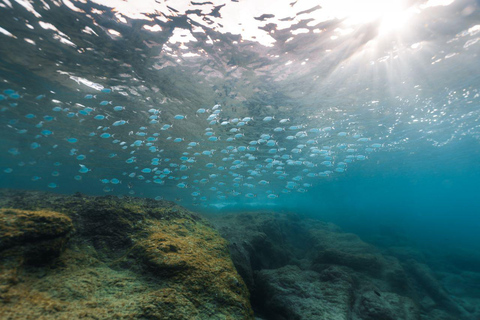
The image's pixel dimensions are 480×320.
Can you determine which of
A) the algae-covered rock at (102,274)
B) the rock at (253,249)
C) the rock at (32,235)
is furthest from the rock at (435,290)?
the rock at (32,235)

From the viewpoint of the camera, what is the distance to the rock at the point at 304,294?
191 inches

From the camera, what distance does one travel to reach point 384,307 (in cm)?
588

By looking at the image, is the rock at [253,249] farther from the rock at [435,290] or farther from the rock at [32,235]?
the rock at [435,290]

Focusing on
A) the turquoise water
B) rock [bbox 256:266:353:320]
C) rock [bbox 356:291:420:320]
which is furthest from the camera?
the turquoise water

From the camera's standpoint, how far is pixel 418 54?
1219 centimetres

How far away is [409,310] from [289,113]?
14.7m

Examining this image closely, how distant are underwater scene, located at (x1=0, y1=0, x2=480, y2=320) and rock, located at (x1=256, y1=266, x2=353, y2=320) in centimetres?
5

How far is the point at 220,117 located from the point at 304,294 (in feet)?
49.2

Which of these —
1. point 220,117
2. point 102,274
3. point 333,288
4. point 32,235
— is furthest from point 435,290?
point 220,117

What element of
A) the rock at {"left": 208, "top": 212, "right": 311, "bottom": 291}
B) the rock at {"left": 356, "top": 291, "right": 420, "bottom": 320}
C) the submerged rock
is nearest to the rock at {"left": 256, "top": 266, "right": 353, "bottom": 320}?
the submerged rock

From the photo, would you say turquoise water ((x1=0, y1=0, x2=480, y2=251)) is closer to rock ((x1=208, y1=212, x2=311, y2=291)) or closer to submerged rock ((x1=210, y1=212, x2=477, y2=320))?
rock ((x1=208, y1=212, x2=311, y2=291))

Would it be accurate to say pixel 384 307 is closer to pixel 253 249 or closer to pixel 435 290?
pixel 253 249

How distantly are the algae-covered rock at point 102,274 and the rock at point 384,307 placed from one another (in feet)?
15.2

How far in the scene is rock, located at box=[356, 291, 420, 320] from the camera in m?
5.73
